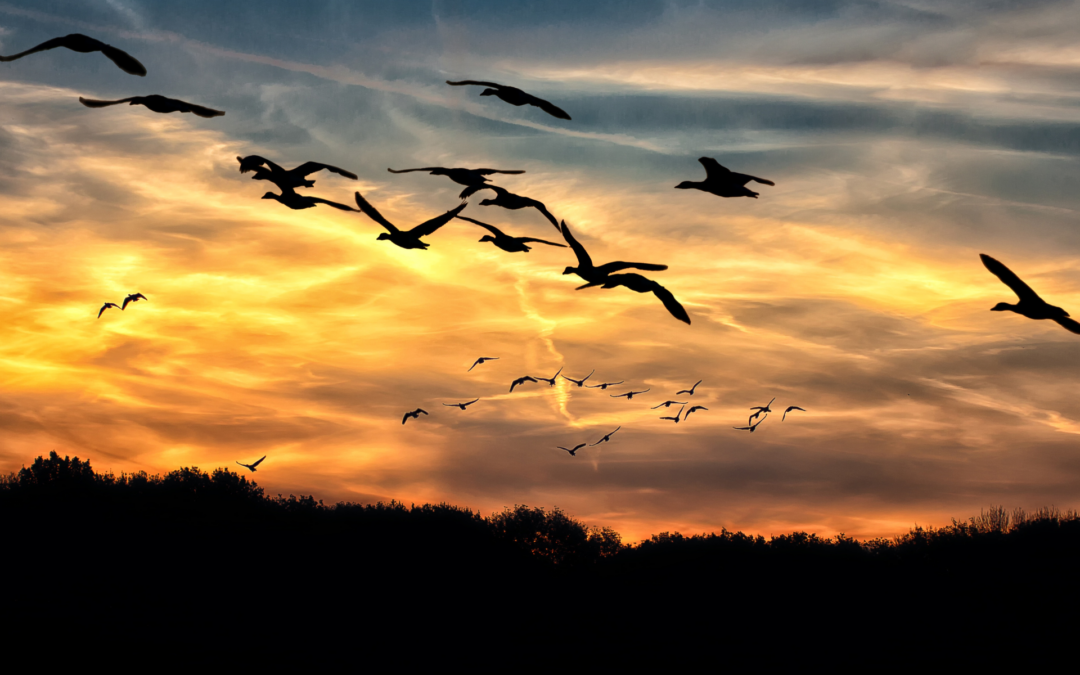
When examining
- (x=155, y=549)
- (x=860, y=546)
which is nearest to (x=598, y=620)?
(x=860, y=546)

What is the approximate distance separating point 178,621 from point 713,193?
4126 cm

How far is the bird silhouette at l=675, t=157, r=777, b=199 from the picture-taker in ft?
37.9

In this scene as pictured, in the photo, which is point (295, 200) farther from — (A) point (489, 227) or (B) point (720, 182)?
(B) point (720, 182)

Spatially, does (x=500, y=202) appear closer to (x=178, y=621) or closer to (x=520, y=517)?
(x=178, y=621)

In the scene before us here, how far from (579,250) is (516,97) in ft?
9.24

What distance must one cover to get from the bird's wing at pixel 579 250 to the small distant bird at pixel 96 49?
5380mm

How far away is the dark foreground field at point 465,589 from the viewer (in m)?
42.6

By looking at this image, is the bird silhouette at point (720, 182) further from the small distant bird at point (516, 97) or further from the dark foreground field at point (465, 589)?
the dark foreground field at point (465, 589)

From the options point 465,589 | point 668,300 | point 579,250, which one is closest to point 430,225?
point 579,250

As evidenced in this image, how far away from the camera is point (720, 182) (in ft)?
38.7

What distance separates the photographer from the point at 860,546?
5203 centimetres

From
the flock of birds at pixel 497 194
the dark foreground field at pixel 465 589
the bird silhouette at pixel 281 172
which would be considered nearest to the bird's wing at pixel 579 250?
the flock of birds at pixel 497 194

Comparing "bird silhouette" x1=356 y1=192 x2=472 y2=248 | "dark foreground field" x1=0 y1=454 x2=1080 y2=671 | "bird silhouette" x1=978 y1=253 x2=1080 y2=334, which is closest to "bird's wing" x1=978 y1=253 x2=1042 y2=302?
"bird silhouette" x1=978 y1=253 x2=1080 y2=334

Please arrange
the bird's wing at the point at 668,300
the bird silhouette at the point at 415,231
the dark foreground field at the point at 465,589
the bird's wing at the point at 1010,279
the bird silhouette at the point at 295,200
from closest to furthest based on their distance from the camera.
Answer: the bird's wing at the point at 1010,279, the bird's wing at the point at 668,300, the bird silhouette at the point at 415,231, the bird silhouette at the point at 295,200, the dark foreground field at the point at 465,589
